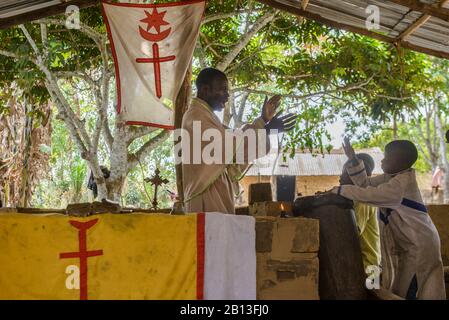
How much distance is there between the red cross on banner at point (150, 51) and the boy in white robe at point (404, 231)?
2.13 metres

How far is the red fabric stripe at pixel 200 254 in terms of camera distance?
9.89 feet

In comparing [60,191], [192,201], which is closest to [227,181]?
[192,201]

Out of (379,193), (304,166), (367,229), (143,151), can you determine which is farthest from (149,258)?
(304,166)

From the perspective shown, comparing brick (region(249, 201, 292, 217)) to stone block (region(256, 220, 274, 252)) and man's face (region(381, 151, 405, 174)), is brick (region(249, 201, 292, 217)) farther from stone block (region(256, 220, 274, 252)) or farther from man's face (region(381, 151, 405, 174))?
man's face (region(381, 151, 405, 174))

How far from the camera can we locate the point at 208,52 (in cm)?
873

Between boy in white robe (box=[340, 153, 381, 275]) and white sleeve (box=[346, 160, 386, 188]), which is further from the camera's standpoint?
boy in white robe (box=[340, 153, 381, 275])

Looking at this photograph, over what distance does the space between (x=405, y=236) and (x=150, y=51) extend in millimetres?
2894

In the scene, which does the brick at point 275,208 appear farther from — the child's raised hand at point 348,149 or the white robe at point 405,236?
the child's raised hand at point 348,149

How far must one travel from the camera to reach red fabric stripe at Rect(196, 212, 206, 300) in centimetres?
302

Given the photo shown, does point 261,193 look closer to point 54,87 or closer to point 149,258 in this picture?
point 149,258

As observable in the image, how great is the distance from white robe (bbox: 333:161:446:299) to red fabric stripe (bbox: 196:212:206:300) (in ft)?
3.66

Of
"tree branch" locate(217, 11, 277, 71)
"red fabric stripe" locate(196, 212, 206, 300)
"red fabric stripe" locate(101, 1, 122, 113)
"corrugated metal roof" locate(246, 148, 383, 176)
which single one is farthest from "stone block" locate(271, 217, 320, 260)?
"corrugated metal roof" locate(246, 148, 383, 176)

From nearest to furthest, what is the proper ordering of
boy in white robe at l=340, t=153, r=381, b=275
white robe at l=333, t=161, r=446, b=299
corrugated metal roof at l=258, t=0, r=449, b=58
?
white robe at l=333, t=161, r=446, b=299
boy in white robe at l=340, t=153, r=381, b=275
corrugated metal roof at l=258, t=0, r=449, b=58
